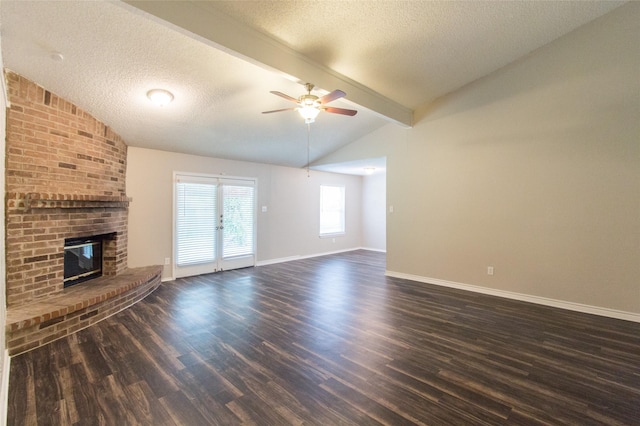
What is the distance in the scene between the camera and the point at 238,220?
243 inches

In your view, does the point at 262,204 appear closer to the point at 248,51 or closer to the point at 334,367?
the point at 248,51

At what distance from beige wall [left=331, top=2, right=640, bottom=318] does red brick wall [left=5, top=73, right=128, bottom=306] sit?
5.00m

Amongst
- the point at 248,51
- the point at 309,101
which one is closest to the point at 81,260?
the point at 248,51

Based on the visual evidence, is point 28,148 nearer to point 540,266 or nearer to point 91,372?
point 91,372

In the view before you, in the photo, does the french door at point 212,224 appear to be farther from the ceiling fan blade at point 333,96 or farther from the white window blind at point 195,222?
the ceiling fan blade at point 333,96

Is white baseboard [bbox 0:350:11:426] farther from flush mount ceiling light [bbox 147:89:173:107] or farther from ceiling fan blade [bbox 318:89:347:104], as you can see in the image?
ceiling fan blade [bbox 318:89:347:104]

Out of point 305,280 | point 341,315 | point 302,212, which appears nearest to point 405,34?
point 341,315

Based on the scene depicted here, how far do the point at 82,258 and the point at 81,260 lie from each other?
0.03 meters

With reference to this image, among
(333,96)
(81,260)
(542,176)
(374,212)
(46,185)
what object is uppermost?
(333,96)

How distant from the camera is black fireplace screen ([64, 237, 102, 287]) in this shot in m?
3.67

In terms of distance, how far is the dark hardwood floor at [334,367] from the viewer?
187 centimetres

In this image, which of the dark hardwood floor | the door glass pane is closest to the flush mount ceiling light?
the door glass pane

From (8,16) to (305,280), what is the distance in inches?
183

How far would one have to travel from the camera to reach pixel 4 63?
2.77m
